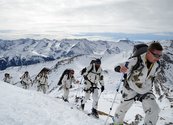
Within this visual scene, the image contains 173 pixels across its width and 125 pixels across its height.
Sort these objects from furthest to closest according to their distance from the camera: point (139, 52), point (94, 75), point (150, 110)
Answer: point (94, 75)
point (139, 52)
point (150, 110)

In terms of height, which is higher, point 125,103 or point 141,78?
point 141,78

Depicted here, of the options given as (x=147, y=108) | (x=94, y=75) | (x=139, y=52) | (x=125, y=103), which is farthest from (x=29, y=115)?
(x=94, y=75)

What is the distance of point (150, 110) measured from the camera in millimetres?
8875

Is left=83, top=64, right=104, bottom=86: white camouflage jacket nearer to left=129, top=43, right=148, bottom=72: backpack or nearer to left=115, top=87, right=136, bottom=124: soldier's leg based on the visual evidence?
left=115, top=87, right=136, bottom=124: soldier's leg

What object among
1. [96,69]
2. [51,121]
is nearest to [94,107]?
[96,69]

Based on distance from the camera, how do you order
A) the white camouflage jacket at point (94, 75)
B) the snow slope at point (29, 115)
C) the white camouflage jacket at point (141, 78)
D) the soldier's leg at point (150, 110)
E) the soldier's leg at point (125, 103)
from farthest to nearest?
1. the white camouflage jacket at point (94, 75)
2. the soldier's leg at point (125, 103)
3. the white camouflage jacket at point (141, 78)
4. the soldier's leg at point (150, 110)
5. the snow slope at point (29, 115)

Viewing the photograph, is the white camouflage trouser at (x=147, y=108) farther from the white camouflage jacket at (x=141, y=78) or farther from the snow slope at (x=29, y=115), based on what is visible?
the snow slope at (x=29, y=115)

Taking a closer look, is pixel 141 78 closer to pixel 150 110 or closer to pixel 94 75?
pixel 150 110

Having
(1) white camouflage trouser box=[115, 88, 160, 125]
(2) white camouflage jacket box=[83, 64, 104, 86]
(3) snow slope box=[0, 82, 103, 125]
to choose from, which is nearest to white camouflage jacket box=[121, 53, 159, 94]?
(1) white camouflage trouser box=[115, 88, 160, 125]

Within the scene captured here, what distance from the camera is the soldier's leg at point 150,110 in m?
8.75

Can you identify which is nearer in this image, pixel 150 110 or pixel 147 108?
pixel 150 110

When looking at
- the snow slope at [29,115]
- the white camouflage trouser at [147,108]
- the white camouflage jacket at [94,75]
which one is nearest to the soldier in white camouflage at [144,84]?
the white camouflage trouser at [147,108]

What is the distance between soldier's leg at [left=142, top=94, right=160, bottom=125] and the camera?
344 inches

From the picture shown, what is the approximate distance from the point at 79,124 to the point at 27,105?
205 cm
